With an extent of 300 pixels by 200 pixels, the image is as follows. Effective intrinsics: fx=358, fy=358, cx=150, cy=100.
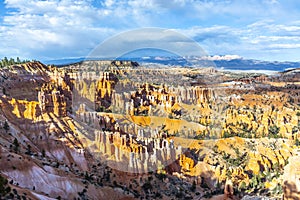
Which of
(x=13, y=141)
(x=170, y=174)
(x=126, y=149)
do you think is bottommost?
(x=170, y=174)

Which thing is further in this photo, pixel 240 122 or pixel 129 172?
pixel 240 122

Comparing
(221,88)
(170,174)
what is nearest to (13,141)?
(170,174)

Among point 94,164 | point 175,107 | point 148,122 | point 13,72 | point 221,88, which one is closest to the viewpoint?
point 94,164

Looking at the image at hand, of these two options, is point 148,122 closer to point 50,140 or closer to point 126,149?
point 126,149

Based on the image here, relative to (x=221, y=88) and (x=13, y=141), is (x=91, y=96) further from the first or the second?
(x=221, y=88)

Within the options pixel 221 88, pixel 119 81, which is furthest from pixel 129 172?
pixel 221 88

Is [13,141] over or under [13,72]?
under

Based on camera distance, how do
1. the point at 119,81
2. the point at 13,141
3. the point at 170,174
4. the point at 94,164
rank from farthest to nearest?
the point at 119,81, the point at 170,174, the point at 94,164, the point at 13,141
